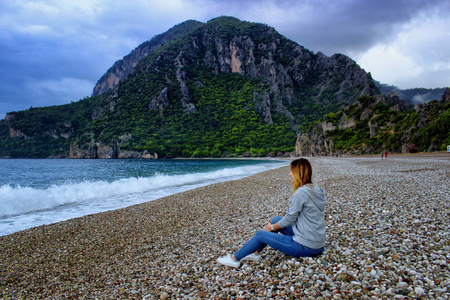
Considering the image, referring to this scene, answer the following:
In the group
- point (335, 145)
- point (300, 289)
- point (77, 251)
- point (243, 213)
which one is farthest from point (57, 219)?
point (335, 145)

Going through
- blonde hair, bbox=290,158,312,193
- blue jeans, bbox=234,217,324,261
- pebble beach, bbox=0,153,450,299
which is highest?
blonde hair, bbox=290,158,312,193

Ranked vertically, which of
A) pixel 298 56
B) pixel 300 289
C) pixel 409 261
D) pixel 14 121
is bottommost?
pixel 300 289

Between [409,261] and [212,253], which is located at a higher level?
[409,261]

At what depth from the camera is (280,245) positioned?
3600mm

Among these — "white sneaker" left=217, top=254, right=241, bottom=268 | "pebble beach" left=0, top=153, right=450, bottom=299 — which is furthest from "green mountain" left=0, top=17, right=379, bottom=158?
"white sneaker" left=217, top=254, right=241, bottom=268

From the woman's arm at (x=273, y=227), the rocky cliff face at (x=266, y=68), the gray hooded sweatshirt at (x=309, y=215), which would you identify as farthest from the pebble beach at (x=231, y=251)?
the rocky cliff face at (x=266, y=68)

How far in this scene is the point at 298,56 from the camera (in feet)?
465

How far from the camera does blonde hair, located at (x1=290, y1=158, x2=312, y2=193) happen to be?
3.51m

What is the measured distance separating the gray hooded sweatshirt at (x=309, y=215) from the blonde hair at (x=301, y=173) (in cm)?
11

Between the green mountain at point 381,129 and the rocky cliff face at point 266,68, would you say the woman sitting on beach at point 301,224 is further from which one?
the rocky cliff face at point 266,68

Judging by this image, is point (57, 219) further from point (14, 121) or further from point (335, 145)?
point (14, 121)

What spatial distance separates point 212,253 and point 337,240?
2.44 m

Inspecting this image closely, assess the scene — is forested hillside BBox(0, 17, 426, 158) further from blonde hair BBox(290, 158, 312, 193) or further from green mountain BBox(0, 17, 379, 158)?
blonde hair BBox(290, 158, 312, 193)

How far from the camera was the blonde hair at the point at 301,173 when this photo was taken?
3.51m
